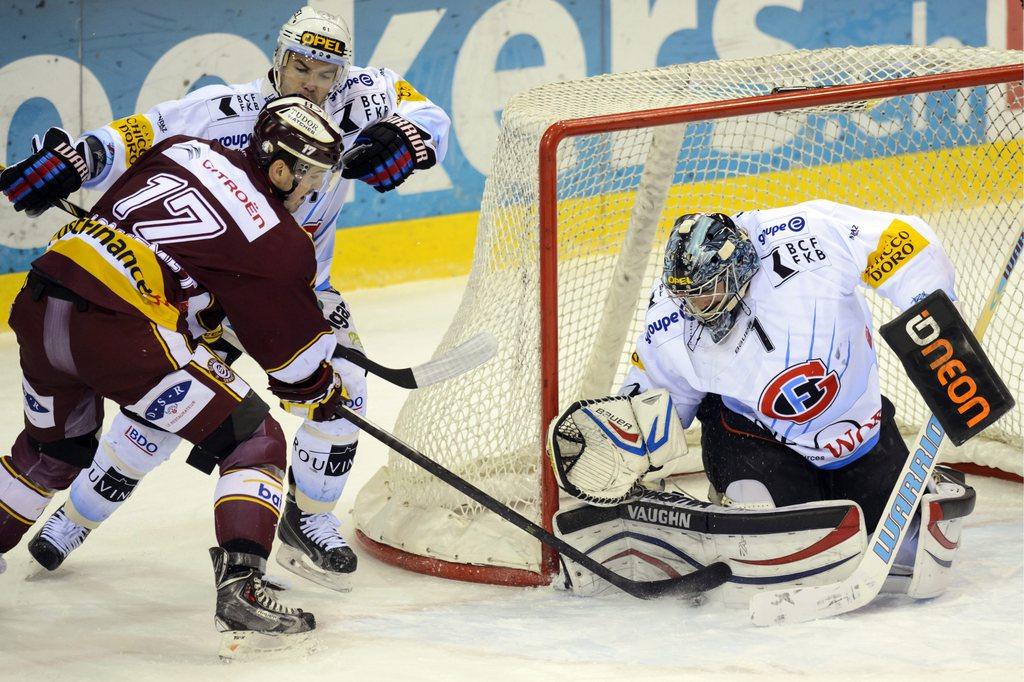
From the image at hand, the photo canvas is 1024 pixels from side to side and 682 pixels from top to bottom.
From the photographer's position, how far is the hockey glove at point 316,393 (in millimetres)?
2746

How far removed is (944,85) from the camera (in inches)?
115

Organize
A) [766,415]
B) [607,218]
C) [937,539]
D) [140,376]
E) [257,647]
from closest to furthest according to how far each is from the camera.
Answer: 1. [140,376]
2. [257,647]
3. [937,539]
4. [766,415]
5. [607,218]

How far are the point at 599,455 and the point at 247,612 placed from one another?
0.75 m

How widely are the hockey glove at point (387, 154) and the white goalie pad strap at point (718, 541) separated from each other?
844 mm

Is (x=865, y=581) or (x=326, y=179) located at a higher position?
(x=326, y=179)

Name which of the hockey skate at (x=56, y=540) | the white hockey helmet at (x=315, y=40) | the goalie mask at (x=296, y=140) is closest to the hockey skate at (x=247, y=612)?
the hockey skate at (x=56, y=540)

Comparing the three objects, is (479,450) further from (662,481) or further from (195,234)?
(195,234)

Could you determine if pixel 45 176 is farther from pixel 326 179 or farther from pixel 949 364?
pixel 949 364

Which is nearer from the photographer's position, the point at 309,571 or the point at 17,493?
the point at 17,493

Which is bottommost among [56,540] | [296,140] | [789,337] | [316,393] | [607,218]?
[56,540]

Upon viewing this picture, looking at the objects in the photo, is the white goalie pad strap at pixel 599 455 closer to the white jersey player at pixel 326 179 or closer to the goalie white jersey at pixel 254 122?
the white jersey player at pixel 326 179

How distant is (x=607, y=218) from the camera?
3.70 m

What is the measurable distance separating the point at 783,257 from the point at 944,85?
0.48 meters

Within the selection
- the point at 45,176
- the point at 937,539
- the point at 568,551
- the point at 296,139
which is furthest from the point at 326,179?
the point at 937,539
